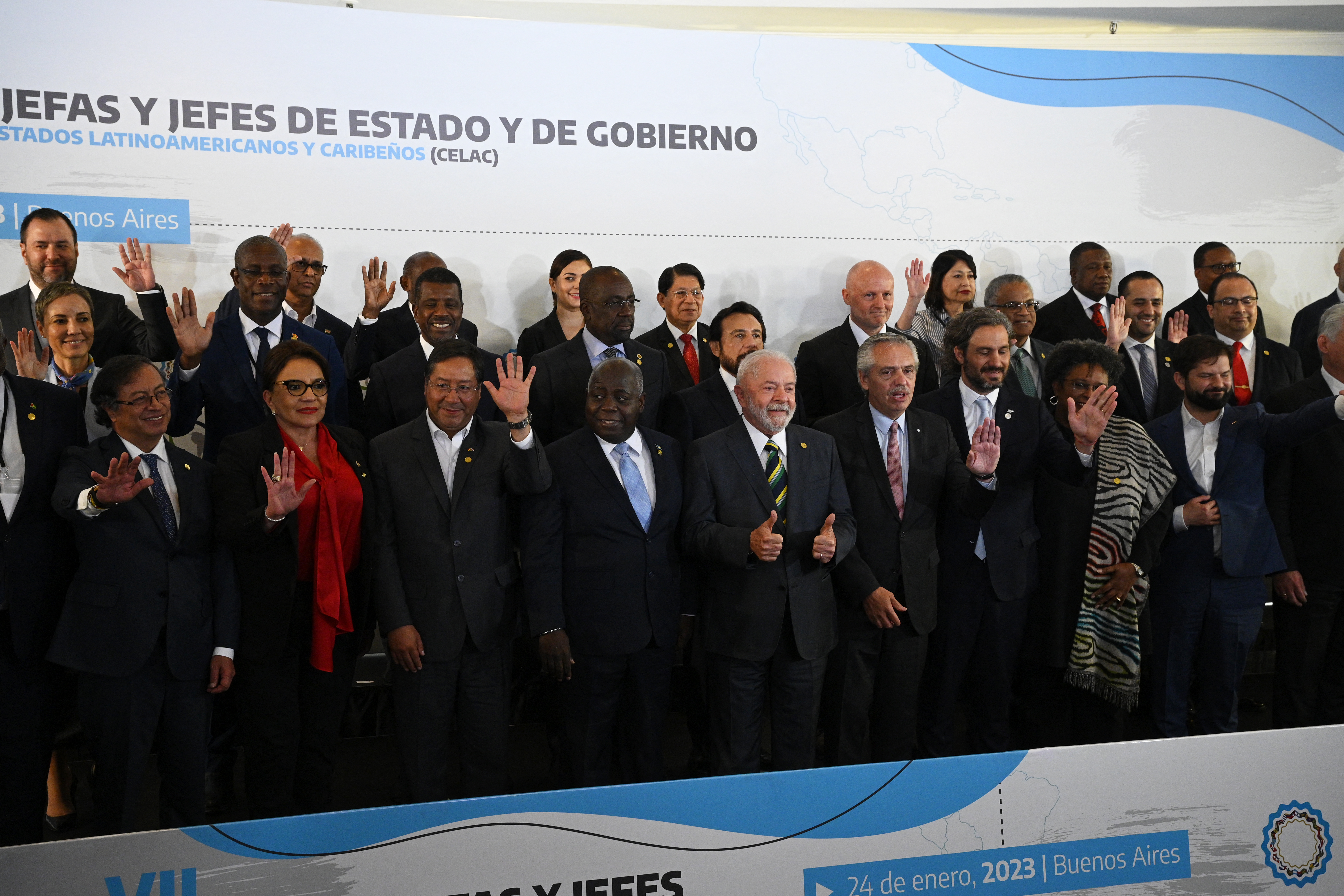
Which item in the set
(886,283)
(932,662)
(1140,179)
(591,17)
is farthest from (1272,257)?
(591,17)

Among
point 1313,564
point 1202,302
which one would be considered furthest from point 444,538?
point 1202,302

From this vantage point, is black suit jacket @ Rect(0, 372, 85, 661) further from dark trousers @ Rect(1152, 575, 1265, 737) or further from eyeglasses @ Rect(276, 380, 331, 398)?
dark trousers @ Rect(1152, 575, 1265, 737)

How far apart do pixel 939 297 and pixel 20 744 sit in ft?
13.0

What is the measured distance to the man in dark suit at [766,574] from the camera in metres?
3.34

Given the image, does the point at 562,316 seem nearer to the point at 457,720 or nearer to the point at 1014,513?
the point at 457,720

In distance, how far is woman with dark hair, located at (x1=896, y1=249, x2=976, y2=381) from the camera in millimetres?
4719

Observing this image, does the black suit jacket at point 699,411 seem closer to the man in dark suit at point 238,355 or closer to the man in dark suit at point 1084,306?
the man in dark suit at point 238,355

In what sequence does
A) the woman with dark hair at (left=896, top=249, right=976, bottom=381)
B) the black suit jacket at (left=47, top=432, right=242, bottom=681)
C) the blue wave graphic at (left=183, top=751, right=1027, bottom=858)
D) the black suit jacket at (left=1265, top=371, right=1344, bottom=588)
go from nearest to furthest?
the blue wave graphic at (left=183, top=751, right=1027, bottom=858)
the black suit jacket at (left=47, top=432, right=242, bottom=681)
the black suit jacket at (left=1265, top=371, right=1344, bottom=588)
the woman with dark hair at (left=896, top=249, right=976, bottom=381)

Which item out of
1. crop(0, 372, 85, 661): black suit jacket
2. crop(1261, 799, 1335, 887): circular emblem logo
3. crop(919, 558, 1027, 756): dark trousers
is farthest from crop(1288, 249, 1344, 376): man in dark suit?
crop(0, 372, 85, 661): black suit jacket

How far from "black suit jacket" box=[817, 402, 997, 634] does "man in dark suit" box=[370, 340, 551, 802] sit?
3.54 ft

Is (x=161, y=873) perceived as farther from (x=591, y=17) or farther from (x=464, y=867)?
(x=591, y=17)

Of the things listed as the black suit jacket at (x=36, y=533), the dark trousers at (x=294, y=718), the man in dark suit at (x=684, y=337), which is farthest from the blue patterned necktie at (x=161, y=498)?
the man in dark suit at (x=684, y=337)

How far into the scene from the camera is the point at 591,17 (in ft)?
A: 16.3

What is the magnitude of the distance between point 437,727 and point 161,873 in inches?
36.9
